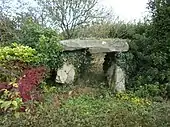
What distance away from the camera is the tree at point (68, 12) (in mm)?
13456

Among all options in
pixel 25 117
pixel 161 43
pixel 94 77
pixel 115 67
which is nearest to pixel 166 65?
pixel 161 43

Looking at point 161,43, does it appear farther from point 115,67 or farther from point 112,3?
point 112,3

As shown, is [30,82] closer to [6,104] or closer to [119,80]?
[6,104]

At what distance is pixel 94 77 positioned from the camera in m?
11.2

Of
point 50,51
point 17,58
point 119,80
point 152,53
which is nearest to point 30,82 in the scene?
point 17,58

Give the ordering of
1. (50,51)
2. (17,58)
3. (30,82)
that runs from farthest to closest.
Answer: (50,51), (17,58), (30,82)

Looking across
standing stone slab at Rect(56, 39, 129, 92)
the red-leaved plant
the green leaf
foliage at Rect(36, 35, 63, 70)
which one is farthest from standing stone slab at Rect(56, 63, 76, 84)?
the green leaf

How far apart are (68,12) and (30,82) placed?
5.65 meters

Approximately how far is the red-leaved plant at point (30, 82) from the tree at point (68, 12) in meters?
4.37

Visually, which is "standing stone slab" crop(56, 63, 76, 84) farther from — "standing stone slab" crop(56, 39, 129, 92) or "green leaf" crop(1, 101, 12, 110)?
"green leaf" crop(1, 101, 12, 110)

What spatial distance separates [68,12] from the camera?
44.5ft

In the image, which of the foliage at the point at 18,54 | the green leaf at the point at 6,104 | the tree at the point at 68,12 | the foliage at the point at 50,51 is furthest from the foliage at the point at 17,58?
the tree at the point at 68,12

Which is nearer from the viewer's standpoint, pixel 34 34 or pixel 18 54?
pixel 18 54

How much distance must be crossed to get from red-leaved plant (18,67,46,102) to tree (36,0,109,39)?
14.3ft
